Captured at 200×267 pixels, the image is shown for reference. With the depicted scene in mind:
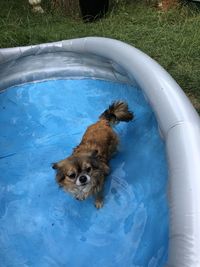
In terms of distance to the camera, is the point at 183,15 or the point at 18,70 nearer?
the point at 18,70

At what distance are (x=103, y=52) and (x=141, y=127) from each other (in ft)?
3.96

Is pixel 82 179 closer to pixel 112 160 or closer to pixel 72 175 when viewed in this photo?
pixel 72 175

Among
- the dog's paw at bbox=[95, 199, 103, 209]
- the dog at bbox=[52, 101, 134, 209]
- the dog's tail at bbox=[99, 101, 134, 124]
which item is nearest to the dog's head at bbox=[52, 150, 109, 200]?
the dog at bbox=[52, 101, 134, 209]

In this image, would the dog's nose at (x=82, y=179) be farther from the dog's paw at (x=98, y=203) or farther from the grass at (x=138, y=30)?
the grass at (x=138, y=30)

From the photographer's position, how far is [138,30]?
7.02 m

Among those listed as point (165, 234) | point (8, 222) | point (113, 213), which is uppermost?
point (165, 234)

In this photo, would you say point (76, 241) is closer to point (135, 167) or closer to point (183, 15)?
point (135, 167)

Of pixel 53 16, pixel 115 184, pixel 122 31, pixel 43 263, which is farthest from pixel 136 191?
pixel 53 16

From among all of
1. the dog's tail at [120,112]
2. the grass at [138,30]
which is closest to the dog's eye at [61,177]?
the dog's tail at [120,112]

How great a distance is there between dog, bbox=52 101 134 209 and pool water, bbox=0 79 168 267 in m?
0.23

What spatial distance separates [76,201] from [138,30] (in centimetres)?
361

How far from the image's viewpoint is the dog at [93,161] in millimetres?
3680

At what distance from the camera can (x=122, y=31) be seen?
708 cm

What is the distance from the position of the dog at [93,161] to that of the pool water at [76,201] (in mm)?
228
